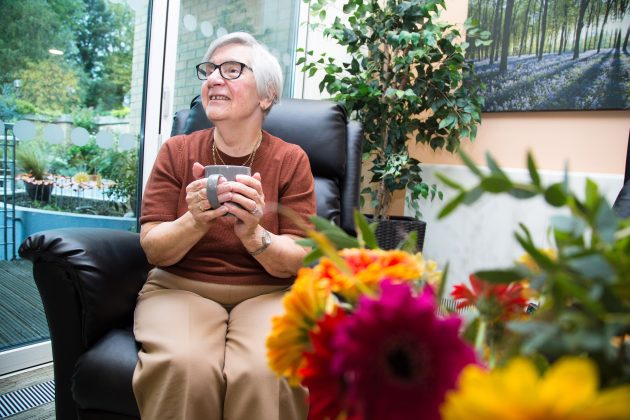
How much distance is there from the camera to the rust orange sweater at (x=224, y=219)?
123 centimetres


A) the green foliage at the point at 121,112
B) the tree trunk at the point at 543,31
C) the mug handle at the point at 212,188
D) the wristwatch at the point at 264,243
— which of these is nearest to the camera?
the mug handle at the point at 212,188

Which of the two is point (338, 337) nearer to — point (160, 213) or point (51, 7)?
point (160, 213)

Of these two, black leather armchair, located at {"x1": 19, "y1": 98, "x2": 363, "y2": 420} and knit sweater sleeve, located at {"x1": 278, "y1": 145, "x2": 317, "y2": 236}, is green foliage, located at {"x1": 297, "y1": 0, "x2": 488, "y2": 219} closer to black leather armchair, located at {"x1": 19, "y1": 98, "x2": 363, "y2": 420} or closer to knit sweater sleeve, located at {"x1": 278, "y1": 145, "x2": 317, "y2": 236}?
knit sweater sleeve, located at {"x1": 278, "y1": 145, "x2": 317, "y2": 236}

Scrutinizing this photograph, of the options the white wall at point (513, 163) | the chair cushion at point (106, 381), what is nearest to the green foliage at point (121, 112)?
the chair cushion at point (106, 381)

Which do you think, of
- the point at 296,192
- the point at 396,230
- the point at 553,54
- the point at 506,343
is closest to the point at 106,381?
the point at 296,192

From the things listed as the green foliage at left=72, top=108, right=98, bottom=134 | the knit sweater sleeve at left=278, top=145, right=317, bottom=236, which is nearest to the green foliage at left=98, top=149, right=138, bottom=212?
the green foliage at left=72, top=108, right=98, bottom=134

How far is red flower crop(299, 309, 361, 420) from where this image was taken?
1.04ft

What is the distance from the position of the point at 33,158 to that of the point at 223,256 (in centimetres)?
113

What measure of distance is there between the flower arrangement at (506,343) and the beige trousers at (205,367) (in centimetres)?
62

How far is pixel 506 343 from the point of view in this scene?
37cm

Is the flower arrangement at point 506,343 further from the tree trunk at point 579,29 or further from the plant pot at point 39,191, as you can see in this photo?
the tree trunk at point 579,29

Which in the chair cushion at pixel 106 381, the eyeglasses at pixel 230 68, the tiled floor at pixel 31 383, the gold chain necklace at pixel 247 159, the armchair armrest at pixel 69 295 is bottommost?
the tiled floor at pixel 31 383

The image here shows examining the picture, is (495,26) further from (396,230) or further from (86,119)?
(86,119)

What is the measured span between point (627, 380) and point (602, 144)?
2.23 meters
